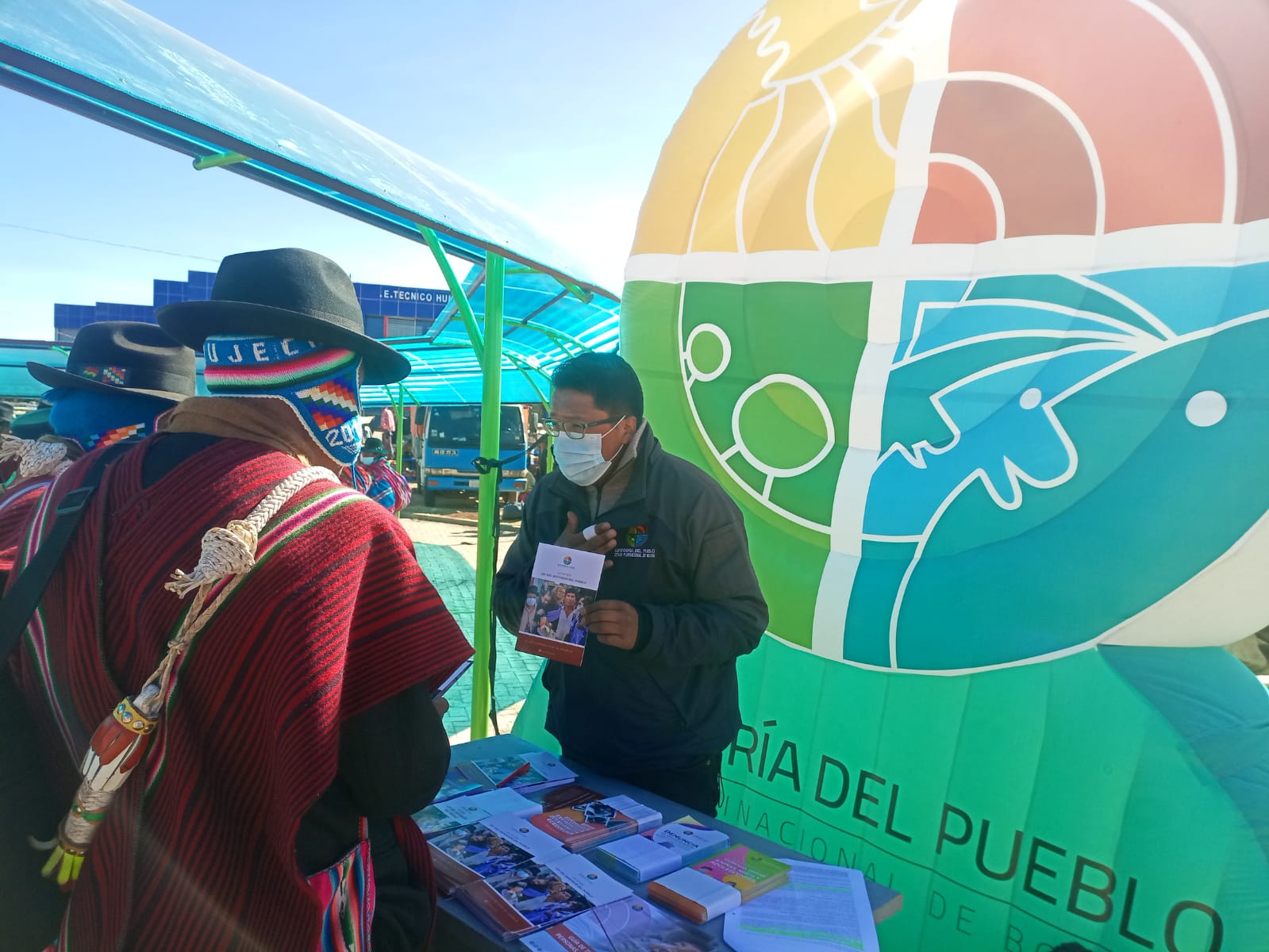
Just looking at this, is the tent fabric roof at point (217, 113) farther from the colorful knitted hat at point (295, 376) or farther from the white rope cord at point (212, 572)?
the white rope cord at point (212, 572)

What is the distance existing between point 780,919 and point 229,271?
1657 mm

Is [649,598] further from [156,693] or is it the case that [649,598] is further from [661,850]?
[156,693]

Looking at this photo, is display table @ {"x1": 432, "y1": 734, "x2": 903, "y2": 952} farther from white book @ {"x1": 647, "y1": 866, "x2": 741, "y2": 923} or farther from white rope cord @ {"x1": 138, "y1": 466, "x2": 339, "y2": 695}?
white rope cord @ {"x1": 138, "y1": 466, "x2": 339, "y2": 695}

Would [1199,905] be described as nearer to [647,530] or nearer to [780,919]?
[780,919]

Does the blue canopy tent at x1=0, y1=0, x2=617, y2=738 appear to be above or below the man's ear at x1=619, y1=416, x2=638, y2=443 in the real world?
above

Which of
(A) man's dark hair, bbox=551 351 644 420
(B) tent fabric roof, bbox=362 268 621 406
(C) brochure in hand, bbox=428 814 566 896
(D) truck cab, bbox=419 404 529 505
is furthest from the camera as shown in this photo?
(D) truck cab, bbox=419 404 529 505

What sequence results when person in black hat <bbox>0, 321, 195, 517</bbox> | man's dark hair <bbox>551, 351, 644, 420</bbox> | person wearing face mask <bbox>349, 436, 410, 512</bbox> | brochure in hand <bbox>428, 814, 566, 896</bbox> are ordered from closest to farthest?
brochure in hand <bbox>428, 814, 566, 896</bbox>, man's dark hair <bbox>551, 351, 644, 420</bbox>, person in black hat <bbox>0, 321, 195, 517</bbox>, person wearing face mask <bbox>349, 436, 410, 512</bbox>

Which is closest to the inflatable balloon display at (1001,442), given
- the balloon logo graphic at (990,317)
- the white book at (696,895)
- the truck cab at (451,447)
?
the balloon logo graphic at (990,317)

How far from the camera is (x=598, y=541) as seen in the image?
2.14m

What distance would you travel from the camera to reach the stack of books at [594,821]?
182cm

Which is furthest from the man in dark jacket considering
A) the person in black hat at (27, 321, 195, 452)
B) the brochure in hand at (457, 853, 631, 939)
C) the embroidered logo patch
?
the embroidered logo patch

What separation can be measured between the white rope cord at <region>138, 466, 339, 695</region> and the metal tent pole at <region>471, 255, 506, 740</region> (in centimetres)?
237

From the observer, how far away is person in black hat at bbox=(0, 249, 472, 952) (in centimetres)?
111

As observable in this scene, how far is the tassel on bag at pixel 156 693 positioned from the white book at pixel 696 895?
1033mm
